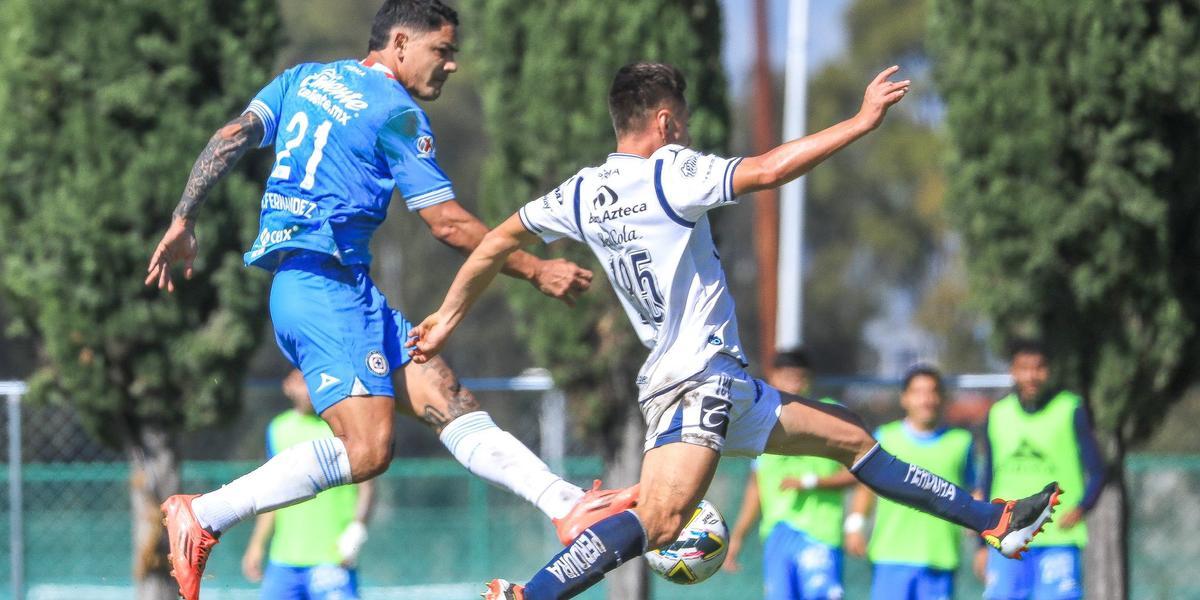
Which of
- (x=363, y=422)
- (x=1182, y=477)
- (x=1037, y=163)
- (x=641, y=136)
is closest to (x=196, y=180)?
(x=363, y=422)

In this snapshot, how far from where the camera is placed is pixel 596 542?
5613 millimetres

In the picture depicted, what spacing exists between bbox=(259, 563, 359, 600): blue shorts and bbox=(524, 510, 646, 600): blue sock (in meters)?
3.56

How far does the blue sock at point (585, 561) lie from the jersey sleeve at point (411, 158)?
1430 millimetres

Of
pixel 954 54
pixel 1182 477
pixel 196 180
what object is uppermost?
pixel 954 54

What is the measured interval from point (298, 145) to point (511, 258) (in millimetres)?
937

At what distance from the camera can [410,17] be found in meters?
6.21

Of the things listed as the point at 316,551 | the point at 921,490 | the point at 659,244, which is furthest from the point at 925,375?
the point at 659,244

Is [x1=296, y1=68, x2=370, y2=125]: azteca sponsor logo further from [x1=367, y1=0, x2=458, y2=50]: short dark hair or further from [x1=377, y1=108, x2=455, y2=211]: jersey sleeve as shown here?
[x1=367, y1=0, x2=458, y2=50]: short dark hair

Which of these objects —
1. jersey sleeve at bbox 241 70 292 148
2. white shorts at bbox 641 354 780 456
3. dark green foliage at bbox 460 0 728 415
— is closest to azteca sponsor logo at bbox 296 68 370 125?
jersey sleeve at bbox 241 70 292 148

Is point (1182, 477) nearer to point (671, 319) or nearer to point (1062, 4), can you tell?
point (1062, 4)

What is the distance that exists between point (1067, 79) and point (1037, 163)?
635 millimetres

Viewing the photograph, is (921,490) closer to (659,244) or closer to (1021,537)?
(1021,537)

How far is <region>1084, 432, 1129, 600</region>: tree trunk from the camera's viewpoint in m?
11.1

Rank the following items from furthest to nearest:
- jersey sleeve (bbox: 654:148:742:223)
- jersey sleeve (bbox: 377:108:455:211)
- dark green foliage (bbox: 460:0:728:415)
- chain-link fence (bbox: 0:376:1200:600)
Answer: chain-link fence (bbox: 0:376:1200:600) → dark green foliage (bbox: 460:0:728:415) → jersey sleeve (bbox: 377:108:455:211) → jersey sleeve (bbox: 654:148:742:223)
